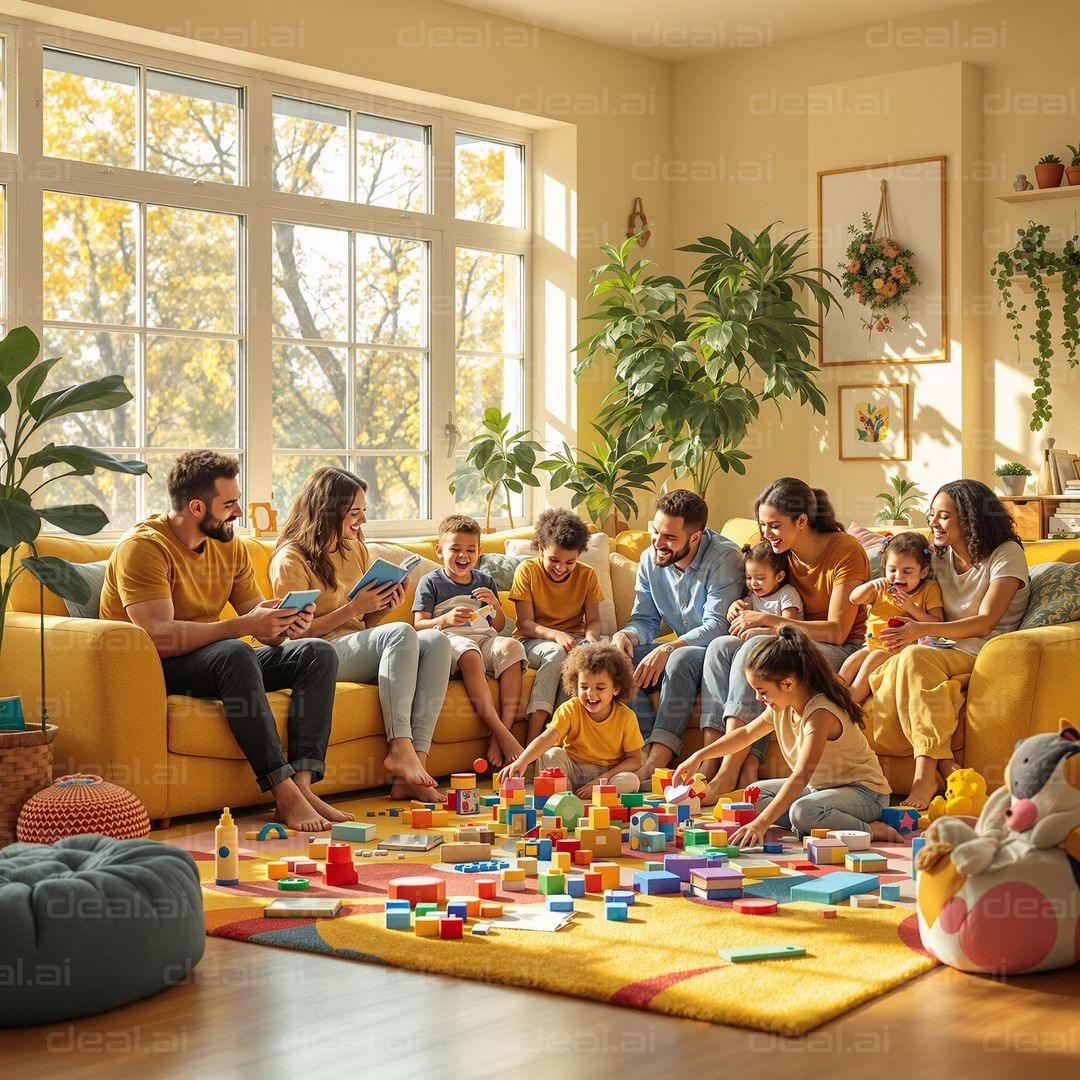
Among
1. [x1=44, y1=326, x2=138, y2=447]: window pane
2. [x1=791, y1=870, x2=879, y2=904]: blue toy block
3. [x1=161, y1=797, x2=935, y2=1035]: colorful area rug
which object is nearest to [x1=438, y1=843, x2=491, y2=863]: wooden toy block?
[x1=161, y1=797, x2=935, y2=1035]: colorful area rug

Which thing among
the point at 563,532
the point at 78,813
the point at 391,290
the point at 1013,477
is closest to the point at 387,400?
the point at 391,290

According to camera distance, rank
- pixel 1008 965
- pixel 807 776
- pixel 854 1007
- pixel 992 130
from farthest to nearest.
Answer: pixel 992 130 < pixel 807 776 < pixel 1008 965 < pixel 854 1007

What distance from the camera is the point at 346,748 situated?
4.64m

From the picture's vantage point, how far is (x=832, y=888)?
10.9ft

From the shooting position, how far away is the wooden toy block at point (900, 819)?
4.05 metres

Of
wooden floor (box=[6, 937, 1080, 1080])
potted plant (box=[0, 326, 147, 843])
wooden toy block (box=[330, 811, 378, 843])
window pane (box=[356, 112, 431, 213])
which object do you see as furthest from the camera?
window pane (box=[356, 112, 431, 213])

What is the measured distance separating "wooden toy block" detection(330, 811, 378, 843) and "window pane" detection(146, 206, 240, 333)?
2.69 m

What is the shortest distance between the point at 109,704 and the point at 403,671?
0.96 m

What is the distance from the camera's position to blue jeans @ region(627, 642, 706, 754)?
4801 millimetres

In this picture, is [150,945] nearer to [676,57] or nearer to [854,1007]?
[854,1007]

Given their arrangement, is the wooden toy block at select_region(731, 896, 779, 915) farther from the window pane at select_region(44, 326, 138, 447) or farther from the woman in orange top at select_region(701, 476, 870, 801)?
the window pane at select_region(44, 326, 138, 447)

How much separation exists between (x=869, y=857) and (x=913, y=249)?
408cm

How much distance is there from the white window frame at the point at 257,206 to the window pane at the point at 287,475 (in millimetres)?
35

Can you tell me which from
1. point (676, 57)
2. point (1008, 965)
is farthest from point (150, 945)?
point (676, 57)
